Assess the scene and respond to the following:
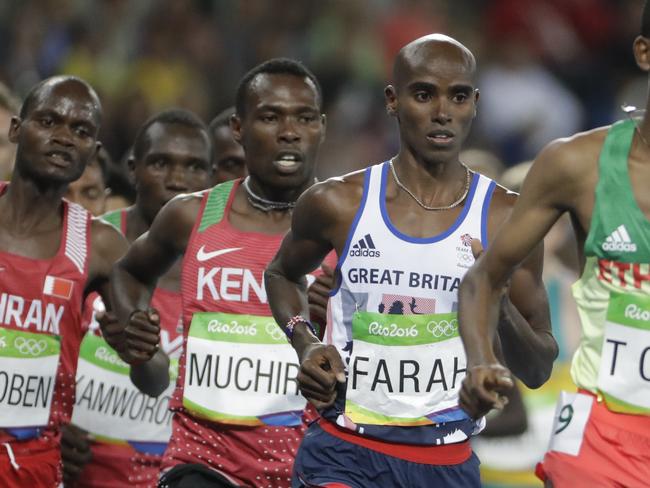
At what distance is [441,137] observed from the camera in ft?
18.6

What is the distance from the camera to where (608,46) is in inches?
568

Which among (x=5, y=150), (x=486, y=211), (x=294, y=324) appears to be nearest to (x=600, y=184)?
(x=486, y=211)

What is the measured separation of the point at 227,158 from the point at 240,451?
258 centimetres

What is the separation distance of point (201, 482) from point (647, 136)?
255cm

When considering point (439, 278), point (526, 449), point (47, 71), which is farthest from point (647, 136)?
point (47, 71)

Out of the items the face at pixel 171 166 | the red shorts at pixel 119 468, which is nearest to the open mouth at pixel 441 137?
the face at pixel 171 166

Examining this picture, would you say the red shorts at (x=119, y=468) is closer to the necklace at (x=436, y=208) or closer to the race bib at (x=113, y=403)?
the race bib at (x=113, y=403)

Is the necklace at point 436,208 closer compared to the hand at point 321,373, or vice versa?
the hand at point 321,373

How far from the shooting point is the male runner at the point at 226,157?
861 cm

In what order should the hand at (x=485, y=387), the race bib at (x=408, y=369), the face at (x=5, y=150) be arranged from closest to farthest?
the hand at (x=485, y=387) → the race bib at (x=408, y=369) → the face at (x=5, y=150)

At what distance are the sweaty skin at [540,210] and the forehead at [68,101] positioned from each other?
2758 mm

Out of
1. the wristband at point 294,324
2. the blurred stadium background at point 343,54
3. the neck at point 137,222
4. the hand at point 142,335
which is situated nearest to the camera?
the wristband at point 294,324

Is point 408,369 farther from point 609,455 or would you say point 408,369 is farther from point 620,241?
point 620,241

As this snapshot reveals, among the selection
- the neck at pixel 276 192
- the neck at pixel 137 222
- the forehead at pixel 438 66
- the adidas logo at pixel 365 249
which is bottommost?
the neck at pixel 137 222
